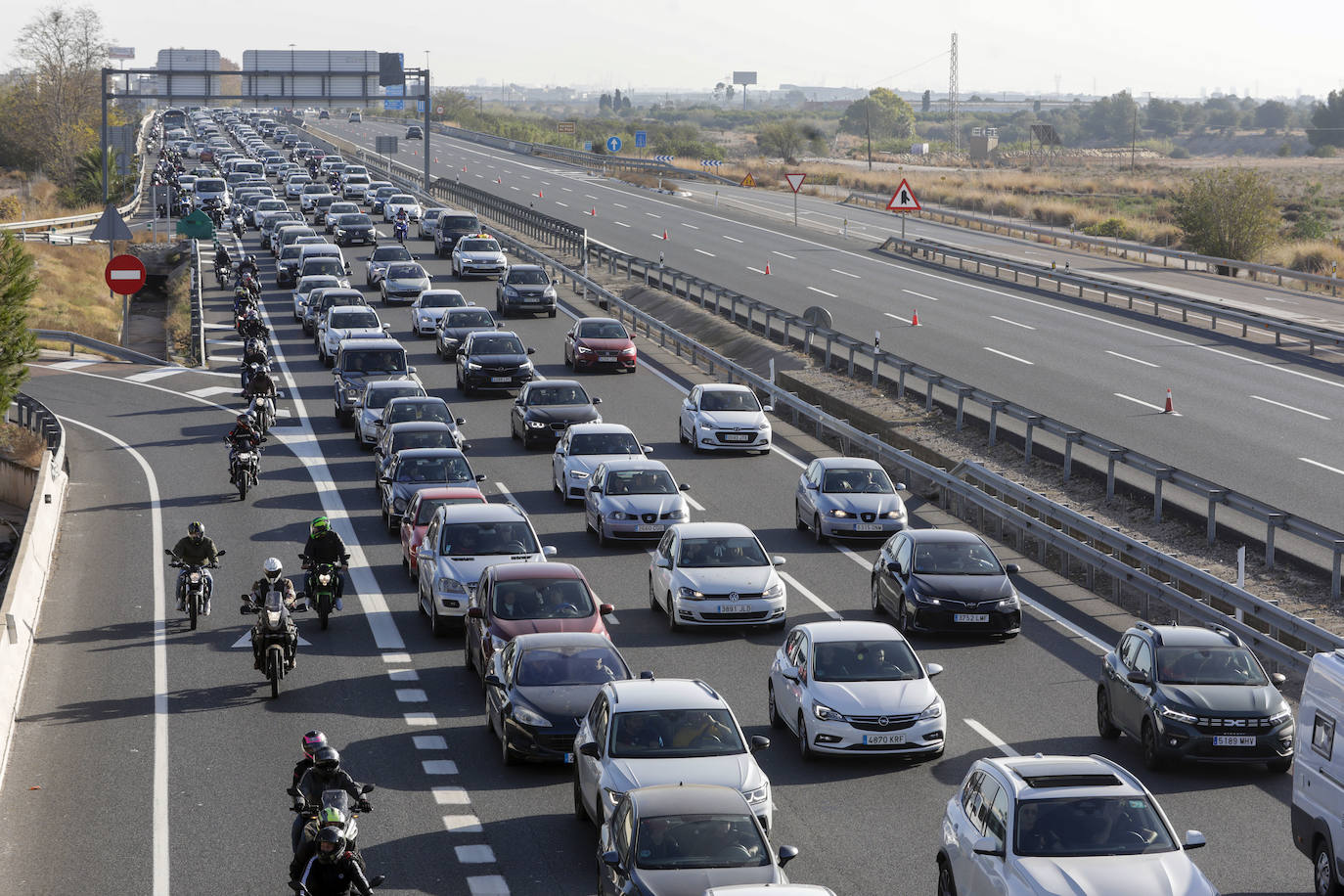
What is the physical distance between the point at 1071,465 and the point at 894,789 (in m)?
14.6

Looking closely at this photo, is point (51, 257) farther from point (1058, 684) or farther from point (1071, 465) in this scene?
point (1058, 684)

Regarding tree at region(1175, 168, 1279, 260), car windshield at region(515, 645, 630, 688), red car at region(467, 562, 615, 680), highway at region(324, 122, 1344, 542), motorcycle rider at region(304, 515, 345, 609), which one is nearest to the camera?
car windshield at region(515, 645, 630, 688)

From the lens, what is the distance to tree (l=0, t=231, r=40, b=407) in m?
35.4

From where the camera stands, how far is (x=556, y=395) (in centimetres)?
3425

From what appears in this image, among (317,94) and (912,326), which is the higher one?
(317,94)

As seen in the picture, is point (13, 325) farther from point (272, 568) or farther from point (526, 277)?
point (272, 568)

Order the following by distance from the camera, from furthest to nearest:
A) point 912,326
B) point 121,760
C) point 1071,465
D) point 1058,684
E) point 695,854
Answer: point 912,326 → point 1071,465 → point 1058,684 → point 121,760 → point 695,854

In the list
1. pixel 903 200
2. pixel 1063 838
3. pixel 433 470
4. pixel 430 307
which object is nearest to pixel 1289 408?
pixel 433 470

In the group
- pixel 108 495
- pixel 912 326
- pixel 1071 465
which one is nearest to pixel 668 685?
pixel 1071 465

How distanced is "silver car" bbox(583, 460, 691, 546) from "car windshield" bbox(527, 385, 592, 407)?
23.2ft

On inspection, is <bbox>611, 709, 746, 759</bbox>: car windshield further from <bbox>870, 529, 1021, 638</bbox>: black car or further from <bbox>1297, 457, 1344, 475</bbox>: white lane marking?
<bbox>1297, 457, 1344, 475</bbox>: white lane marking

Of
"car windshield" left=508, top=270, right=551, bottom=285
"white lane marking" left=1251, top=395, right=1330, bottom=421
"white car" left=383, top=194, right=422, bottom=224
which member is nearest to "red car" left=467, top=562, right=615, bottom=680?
"white lane marking" left=1251, top=395, right=1330, bottom=421

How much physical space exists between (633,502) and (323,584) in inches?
239

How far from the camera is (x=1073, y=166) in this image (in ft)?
570
